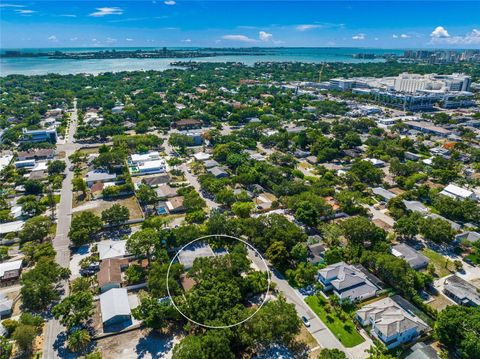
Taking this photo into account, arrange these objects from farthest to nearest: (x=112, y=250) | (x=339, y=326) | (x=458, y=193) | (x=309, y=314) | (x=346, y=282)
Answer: (x=458, y=193), (x=112, y=250), (x=346, y=282), (x=309, y=314), (x=339, y=326)

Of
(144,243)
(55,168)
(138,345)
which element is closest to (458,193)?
(144,243)

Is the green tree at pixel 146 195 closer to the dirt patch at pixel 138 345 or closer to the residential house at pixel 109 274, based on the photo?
the residential house at pixel 109 274

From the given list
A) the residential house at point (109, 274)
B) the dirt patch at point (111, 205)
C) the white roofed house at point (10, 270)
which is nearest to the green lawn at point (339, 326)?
the residential house at point (109, 274)

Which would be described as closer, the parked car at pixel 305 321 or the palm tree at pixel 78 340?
the palm tree at pixel 78 340

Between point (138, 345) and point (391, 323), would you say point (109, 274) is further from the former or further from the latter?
point (391, 323)

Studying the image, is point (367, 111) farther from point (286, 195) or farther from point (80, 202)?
point (80, 202)

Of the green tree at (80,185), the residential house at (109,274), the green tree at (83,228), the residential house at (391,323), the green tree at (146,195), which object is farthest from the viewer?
the green tree at (80,185)

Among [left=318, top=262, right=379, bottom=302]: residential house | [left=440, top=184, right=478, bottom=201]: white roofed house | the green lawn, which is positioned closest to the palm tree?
the green lawn
